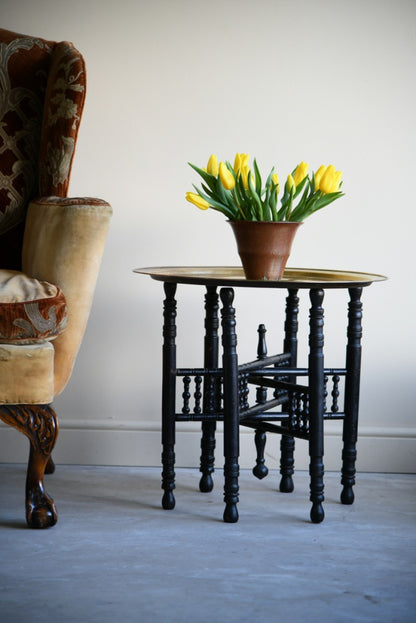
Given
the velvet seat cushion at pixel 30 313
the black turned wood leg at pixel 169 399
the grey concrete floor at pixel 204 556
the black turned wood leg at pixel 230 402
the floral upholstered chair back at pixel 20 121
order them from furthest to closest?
1. the floral upholstered chair back at pixel 20 121
2. the black turned wood leg at pixel 169 399
3. the black turned wood leg at pixel 230 402
4. the velvet seat cushion at pixel 30 313
5. the grey concrete floor at pixel 204 556

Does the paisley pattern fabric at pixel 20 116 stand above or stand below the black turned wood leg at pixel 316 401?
above

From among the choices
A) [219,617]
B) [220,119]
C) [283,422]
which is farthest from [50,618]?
[220,119]

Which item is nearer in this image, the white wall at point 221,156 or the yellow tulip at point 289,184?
the yellow tulip at point 289,184

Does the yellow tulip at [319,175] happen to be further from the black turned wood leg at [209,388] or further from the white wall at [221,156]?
the white wall at [221,156]

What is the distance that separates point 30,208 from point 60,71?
0.37 m

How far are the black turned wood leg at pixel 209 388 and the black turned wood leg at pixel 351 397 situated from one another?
0.32 meters

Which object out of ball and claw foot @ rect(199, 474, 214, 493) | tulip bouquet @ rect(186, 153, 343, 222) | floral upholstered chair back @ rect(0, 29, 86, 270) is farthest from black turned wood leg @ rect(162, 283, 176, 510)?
floral upholstered chair back @ rect(0, 29, 86, 270)

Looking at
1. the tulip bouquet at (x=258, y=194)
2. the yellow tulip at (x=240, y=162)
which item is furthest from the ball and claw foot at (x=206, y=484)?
the yellow tulip at (x=240, y=162)

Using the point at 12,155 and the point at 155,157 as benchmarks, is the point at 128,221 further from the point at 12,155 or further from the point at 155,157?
the point at 12,155

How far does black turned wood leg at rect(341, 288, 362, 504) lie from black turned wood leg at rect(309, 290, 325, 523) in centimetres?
14

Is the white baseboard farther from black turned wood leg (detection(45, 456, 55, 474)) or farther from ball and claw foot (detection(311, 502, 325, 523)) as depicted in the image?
ball and claw foot (detection(311, 502, 325, 523))

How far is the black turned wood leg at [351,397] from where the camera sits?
1.87 metres

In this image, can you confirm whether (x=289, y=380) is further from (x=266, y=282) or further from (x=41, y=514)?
(x=41, y=514)

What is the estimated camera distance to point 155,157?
227cm
